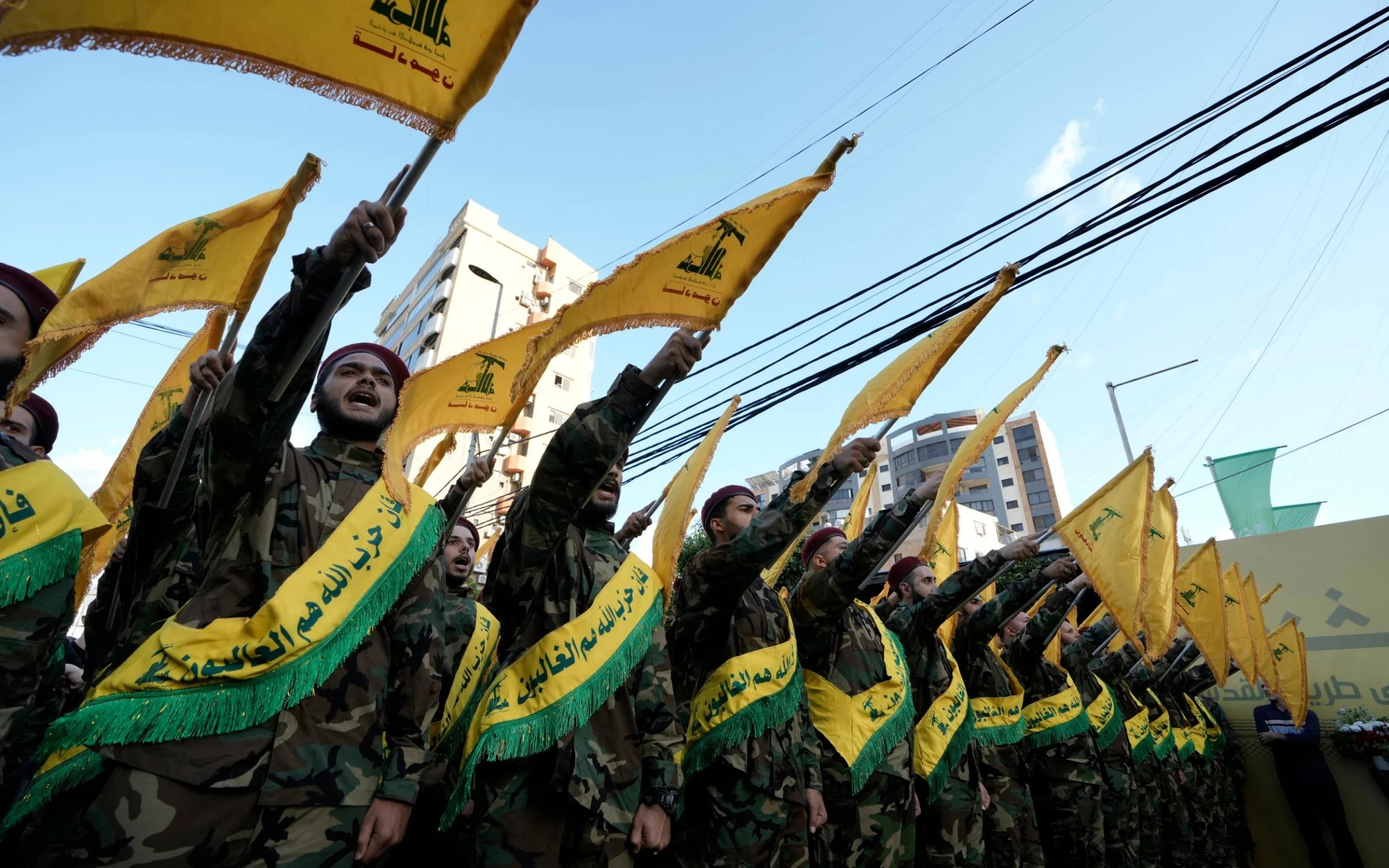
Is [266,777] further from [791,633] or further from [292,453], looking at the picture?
[791,633]

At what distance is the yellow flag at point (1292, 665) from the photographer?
28.0ft

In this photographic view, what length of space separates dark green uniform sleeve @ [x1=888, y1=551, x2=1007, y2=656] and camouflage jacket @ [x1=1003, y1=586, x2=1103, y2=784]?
1.48 m

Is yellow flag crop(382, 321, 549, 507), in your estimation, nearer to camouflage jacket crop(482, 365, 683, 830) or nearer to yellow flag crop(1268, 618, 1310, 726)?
camouflage jacket crop(482, 365, 683, 830)

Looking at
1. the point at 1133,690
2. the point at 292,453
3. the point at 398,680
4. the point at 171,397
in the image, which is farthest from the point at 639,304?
the point at 1133,690

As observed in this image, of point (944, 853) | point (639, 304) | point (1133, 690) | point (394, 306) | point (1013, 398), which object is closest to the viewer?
point (639, 304)

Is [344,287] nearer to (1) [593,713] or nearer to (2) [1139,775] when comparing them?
(1) [593,713]

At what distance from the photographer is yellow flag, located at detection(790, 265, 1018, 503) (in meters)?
4.08

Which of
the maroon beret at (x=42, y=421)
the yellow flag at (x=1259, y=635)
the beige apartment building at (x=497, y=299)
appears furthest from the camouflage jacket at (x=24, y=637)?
the beige apartment building at (x=497, y=299)

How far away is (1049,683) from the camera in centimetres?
608

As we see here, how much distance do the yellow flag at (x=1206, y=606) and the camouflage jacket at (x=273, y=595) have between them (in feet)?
21.9

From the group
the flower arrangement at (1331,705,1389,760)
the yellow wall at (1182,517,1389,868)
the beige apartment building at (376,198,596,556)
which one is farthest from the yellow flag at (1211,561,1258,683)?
the beige apartment building at (376,198,596,556)

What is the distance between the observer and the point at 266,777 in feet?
5.40

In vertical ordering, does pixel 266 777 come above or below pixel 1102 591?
below

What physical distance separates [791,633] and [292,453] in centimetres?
246
